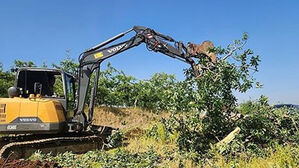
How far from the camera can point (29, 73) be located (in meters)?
8.75

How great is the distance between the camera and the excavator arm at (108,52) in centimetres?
866

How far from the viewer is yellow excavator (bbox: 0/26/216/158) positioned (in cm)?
801

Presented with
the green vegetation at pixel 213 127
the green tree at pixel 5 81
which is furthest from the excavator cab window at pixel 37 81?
the green tree at pixel 5 81

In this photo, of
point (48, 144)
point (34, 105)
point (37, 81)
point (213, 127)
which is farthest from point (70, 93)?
point (213, 127)

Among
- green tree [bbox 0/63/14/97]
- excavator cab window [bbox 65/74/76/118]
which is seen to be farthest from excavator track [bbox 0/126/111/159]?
green tree [bbox 0/63/14/97]

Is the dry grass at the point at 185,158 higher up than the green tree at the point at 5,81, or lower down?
lower down

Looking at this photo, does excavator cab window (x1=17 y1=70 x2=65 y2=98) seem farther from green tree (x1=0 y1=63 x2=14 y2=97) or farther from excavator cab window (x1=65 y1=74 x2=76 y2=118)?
green tree (x1=0 y1=63 x2=14 y2=97)

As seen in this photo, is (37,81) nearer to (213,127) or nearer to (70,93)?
(70,93)

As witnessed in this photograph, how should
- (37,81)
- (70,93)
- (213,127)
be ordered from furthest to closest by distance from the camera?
1. (70,93)
2. (37,81)
3. (213,127)

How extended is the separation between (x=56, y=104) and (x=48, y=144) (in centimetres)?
108

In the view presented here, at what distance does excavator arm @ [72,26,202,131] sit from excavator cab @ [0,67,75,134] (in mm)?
520

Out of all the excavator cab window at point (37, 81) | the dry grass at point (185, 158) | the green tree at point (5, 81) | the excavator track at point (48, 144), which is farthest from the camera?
the green tree at point (5, 81)

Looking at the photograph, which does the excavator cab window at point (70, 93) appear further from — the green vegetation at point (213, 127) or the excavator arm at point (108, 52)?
the green vegetation at point (213, 127)

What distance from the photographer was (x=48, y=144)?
821cm
